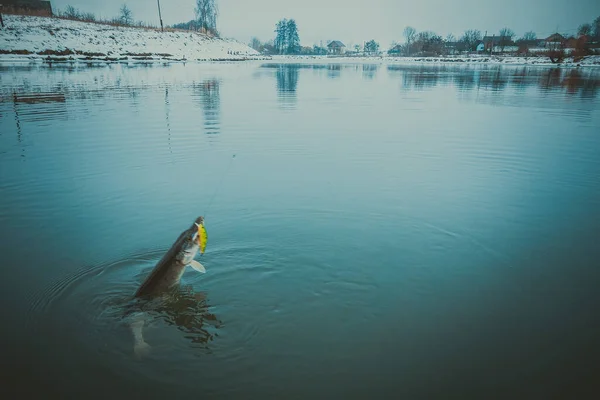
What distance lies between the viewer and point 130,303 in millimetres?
4520

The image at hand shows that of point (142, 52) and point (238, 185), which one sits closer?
point (238, 185)

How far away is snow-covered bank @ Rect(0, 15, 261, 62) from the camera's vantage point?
5088cm

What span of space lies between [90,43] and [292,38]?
96338 mm

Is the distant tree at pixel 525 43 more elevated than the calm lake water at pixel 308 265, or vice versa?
the distant tree at pixel 525 43

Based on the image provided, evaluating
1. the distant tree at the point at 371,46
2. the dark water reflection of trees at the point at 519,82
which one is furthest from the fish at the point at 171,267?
the distant tree at the point at 371,46

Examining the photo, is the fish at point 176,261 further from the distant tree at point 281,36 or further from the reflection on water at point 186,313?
the distant tree at point 281,36

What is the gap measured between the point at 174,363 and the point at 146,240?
2785mm

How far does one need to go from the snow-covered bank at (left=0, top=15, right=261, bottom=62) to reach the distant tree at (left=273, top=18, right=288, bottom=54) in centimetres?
6208

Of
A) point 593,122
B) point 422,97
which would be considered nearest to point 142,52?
point 422,97

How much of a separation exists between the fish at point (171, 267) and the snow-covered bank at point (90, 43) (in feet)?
179

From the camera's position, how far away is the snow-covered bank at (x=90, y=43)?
50875mm

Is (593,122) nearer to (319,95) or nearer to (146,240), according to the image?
(319,95)

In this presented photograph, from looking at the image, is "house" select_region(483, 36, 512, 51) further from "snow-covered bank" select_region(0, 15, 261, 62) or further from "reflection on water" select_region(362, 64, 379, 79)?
"snow-covered bank" select_region(0, 15, 261, 62)

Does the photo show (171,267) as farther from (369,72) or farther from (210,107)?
(369,72)
